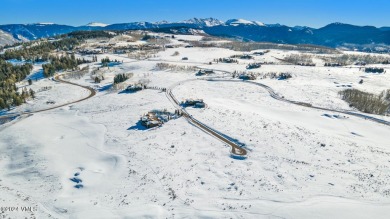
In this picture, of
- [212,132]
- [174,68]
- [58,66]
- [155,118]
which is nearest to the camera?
[212,132]

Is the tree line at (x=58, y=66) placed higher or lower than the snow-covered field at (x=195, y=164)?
higher

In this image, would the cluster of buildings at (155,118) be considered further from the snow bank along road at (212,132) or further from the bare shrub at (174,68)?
the bare shrub at (174,68)

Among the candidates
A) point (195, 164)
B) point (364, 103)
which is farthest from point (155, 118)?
point (364, 103)

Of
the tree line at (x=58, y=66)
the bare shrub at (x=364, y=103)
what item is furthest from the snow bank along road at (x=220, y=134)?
the tree line at (x=58, y=66)

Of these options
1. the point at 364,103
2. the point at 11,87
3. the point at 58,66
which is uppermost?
the point at 58,66

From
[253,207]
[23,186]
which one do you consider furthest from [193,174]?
[23,186]

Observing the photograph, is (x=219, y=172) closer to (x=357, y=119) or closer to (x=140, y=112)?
(x=140, y=112)

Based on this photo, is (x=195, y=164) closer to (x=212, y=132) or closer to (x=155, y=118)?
(x=212, y=132)

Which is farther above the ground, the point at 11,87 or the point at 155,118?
the point at 155,118

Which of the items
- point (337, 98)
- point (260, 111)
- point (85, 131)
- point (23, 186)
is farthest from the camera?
point (337, 98)
